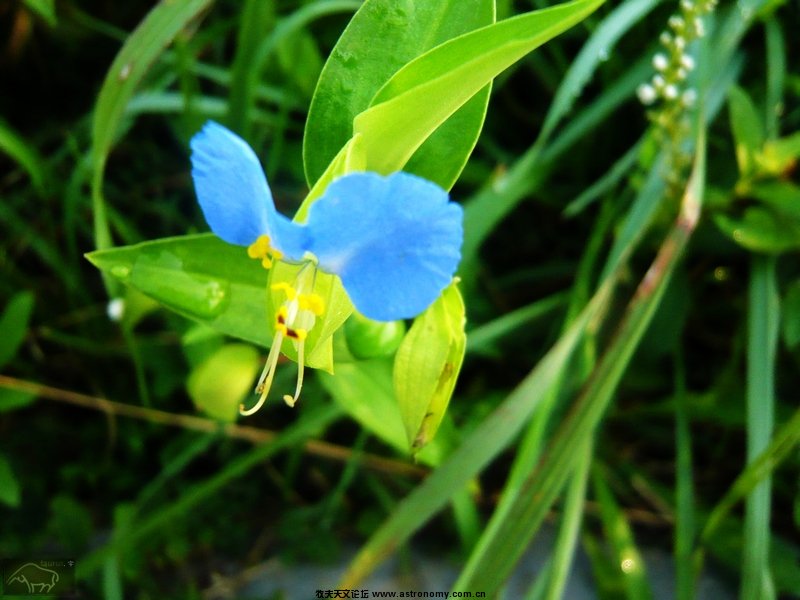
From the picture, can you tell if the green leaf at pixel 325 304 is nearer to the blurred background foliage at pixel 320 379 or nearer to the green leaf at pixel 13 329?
the blurred background foliage at pixel 320 379

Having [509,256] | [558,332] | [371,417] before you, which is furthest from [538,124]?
[371,417]

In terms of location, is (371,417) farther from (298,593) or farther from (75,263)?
(75,263)

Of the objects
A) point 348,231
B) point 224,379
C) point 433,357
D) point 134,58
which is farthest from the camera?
point 224,379

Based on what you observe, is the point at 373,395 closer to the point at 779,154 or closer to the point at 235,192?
the point at 235,192

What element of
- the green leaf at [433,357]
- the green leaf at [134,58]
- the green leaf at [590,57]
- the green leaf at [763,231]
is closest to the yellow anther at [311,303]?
the green leaf at [433,357]

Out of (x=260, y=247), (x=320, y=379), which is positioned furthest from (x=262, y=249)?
(x=320, y=379)

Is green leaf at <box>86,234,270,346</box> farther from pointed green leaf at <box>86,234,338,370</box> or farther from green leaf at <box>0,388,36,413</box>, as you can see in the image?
green leaf at <box>0,388,36,413</box>
